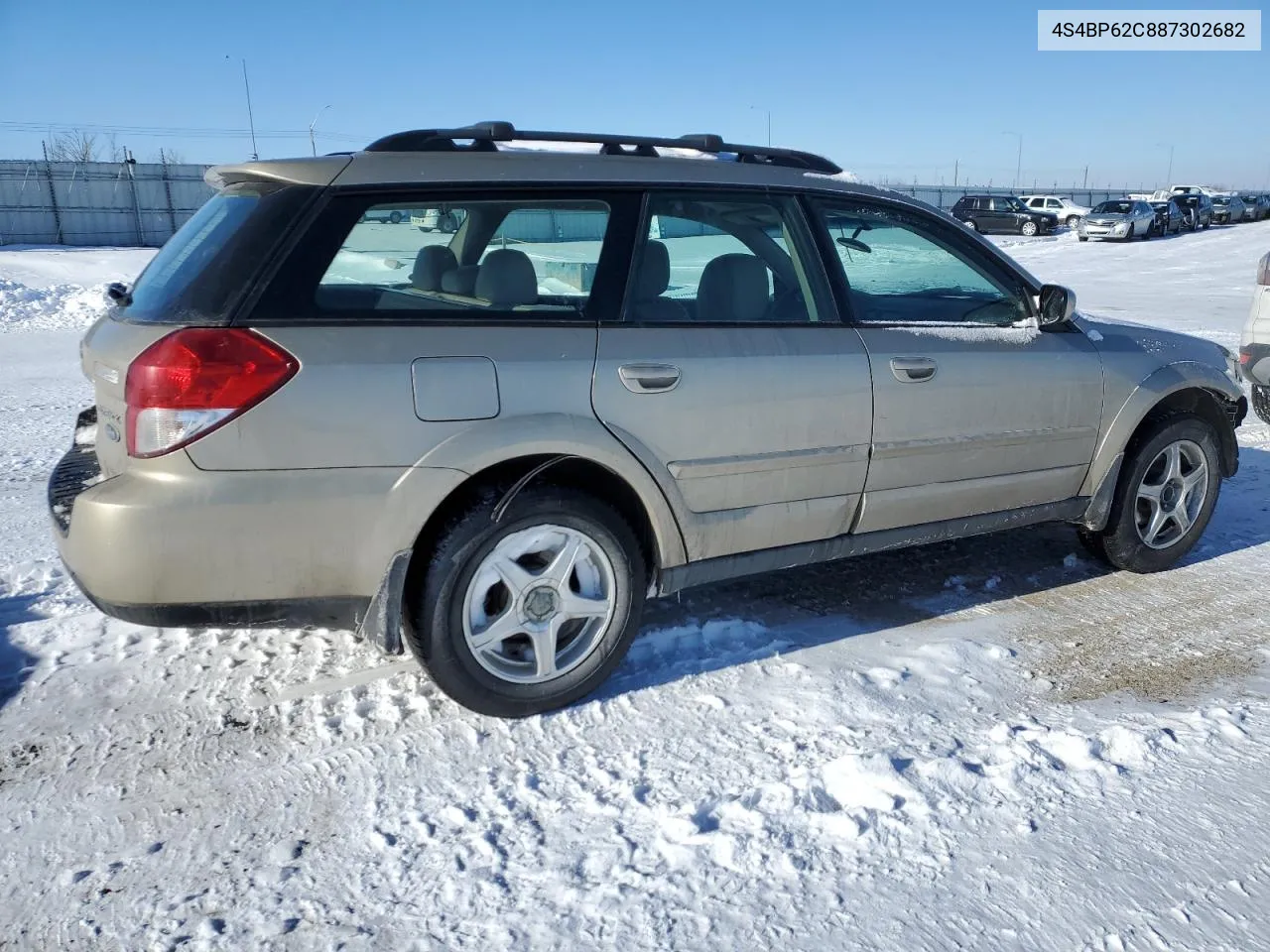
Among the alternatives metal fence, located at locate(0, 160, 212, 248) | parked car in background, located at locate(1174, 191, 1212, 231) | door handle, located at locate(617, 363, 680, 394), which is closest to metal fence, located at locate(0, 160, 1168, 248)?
metal fence, located at locate(0, 160, 212, 248)

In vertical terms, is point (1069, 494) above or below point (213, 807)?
above

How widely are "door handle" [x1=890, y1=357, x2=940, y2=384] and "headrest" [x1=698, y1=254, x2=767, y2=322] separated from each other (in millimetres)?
528

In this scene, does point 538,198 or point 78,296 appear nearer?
point 538,198

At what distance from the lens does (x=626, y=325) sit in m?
3.20

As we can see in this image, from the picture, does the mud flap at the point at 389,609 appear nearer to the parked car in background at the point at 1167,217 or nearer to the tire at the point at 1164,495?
the tire at the point at 1164,495

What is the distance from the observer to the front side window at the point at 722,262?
3.33 metres

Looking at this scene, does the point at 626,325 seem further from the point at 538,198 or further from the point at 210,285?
the point at 210,285

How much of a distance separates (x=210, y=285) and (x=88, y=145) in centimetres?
4401

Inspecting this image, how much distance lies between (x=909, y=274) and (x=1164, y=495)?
169cm

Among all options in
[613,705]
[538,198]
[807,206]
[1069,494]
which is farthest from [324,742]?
[1069,494]

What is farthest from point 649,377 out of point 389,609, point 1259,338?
point 1259,338

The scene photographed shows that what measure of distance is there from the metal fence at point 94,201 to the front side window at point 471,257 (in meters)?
32.8

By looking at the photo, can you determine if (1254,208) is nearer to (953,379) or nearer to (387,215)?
(953,379)

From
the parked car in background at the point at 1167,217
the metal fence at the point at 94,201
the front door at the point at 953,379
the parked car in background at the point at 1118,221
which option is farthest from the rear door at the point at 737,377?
the parked car in background at the point at 1167,217
